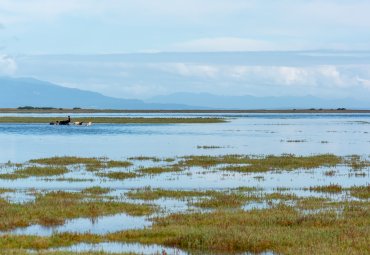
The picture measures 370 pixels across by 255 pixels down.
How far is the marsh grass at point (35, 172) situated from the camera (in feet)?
137

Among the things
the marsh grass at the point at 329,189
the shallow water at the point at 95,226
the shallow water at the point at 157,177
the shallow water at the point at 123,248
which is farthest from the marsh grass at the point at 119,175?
the shallow water at the point at 123,248

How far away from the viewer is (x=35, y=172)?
43781 millimetres

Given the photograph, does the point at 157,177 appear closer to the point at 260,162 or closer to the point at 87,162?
the point at 87,162

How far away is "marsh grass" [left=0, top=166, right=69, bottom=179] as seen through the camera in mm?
41722

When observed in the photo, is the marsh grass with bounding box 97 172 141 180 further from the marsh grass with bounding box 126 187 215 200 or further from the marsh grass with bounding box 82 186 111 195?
the marsh grass with bounding box 126 187 215 200

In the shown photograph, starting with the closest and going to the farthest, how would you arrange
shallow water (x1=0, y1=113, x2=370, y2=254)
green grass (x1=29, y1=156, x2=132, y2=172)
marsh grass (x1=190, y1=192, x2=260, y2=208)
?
shallow water (x1=0, y1=113, x2=370, y2=254)
marsh grass (x1=190, y1=192, x2=260, y2=208)
green grass (x1=29, y1=156, x2=132, y2=172)

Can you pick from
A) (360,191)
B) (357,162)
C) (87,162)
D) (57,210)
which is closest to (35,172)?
(87,162)

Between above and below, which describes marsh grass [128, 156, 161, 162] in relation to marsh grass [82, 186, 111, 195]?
below

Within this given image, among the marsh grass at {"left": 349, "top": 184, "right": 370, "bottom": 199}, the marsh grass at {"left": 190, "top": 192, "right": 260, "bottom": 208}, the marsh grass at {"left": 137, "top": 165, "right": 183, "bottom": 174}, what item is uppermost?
the marsh grass at {"left": 349, "top": 184, "right": 370, "bottom": 199}

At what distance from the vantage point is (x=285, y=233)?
22844 millimetres

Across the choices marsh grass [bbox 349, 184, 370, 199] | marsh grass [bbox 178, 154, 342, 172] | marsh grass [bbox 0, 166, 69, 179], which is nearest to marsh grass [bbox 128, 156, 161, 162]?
marsh grass [bbox 178, 154, 342, 172]

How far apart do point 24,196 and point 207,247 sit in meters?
13.7

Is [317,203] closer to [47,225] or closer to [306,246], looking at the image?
[306,246]

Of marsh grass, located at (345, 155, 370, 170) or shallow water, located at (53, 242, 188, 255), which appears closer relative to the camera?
shallow water, located at (53, 242, 188, 255)
